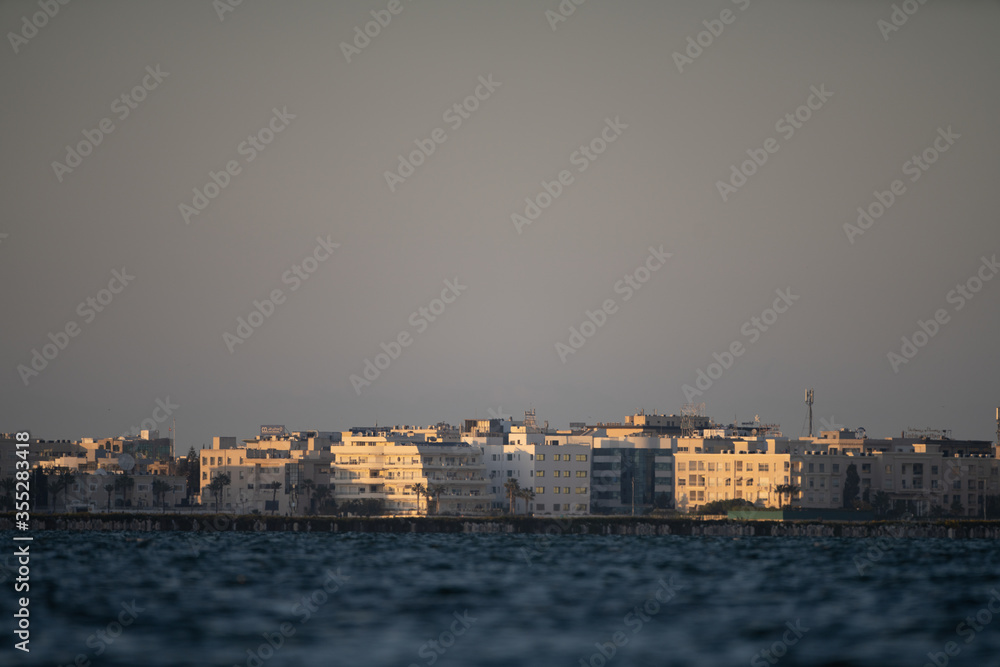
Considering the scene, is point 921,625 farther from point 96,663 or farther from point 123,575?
point 123,575

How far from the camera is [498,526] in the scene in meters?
149

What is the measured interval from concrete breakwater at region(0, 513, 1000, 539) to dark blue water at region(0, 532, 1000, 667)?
4881cm

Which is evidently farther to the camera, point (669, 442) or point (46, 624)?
point (669, 442)

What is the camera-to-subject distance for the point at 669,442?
19588cm

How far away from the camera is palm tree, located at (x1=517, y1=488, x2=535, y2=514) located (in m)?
181

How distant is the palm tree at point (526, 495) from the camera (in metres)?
181

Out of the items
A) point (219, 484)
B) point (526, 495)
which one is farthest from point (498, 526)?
point (219, 484)

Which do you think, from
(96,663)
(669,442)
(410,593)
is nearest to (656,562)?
(410,593)

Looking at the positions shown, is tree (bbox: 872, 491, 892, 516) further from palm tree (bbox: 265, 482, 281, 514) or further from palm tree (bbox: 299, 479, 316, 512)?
palm tree (bbox: 265, 482, 281, 514)

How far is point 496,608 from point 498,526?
9220cm

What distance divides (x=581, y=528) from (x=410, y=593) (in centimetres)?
8867

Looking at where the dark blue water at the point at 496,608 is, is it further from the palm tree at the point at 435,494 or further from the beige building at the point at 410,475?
the beige building at the point at 410,475

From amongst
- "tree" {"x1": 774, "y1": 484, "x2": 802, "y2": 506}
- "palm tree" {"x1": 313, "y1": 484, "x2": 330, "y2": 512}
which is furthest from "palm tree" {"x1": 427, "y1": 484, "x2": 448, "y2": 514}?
"tree" {"x1": 774, "y1": 484, "x2": 802, "y2": 506}

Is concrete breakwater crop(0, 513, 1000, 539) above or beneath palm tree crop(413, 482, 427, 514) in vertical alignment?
beneath
